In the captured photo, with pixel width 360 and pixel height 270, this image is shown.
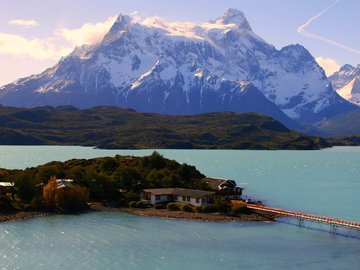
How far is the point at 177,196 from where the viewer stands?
108m

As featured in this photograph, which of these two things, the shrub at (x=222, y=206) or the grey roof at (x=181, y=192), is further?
the grey roof at (x=181, y=192)

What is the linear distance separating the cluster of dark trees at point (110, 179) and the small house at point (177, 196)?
364cm

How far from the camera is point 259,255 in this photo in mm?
70938

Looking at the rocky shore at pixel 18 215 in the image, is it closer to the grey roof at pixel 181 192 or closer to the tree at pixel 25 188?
the tree at pixel 25 188

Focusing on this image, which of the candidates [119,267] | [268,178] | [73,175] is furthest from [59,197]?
[268,178]

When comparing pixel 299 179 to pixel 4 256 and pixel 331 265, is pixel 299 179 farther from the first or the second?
pixel 4 256

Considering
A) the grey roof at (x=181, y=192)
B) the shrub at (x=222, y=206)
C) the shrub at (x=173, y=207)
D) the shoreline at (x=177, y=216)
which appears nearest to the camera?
the shoreline at (x=177, y=216)

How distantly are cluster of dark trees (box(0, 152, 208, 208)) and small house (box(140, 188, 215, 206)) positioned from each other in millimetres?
3641

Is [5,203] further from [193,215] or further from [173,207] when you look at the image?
[193,215]

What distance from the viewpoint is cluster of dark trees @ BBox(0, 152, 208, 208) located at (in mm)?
105688

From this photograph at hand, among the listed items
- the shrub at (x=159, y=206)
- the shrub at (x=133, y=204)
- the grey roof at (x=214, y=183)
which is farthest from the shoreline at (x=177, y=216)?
the grey roof at (x=214, y=183)

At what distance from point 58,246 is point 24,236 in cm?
839

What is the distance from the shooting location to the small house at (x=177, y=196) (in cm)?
10456

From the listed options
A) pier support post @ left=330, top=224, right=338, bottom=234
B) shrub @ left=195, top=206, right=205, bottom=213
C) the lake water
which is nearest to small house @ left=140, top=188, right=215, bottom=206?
shrub @ left=195, top=206, right=205, bottom=213
